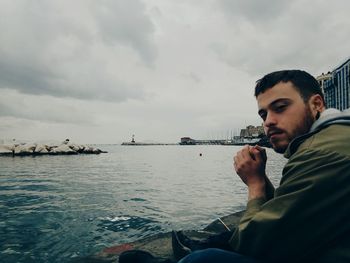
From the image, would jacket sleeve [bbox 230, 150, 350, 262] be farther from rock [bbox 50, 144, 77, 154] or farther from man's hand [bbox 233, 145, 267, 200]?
rock [bbox 50, 144, 77, 154]

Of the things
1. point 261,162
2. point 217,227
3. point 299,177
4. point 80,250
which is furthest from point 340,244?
point 80,250

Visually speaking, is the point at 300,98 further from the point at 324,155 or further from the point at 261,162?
the point at 324,155

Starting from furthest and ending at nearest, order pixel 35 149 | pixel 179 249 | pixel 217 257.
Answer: pixel 35 149, pixel 179 249, pixel 217 257

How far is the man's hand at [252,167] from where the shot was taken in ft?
8.92

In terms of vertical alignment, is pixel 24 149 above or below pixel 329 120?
below

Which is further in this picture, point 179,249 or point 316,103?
point 179,249

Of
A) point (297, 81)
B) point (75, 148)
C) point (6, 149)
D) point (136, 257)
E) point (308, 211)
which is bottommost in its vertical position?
point (136, 257)

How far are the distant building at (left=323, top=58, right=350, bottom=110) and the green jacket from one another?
3058 inches

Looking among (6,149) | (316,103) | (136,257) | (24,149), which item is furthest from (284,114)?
(6,149)

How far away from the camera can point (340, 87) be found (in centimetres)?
7781

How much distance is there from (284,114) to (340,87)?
8819 centimetres

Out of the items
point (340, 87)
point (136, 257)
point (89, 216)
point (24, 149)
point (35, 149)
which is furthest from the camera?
point (340, 87)

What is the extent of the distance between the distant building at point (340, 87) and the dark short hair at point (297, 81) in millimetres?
76672

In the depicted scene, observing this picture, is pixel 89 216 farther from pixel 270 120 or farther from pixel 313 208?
pixel 313 208
